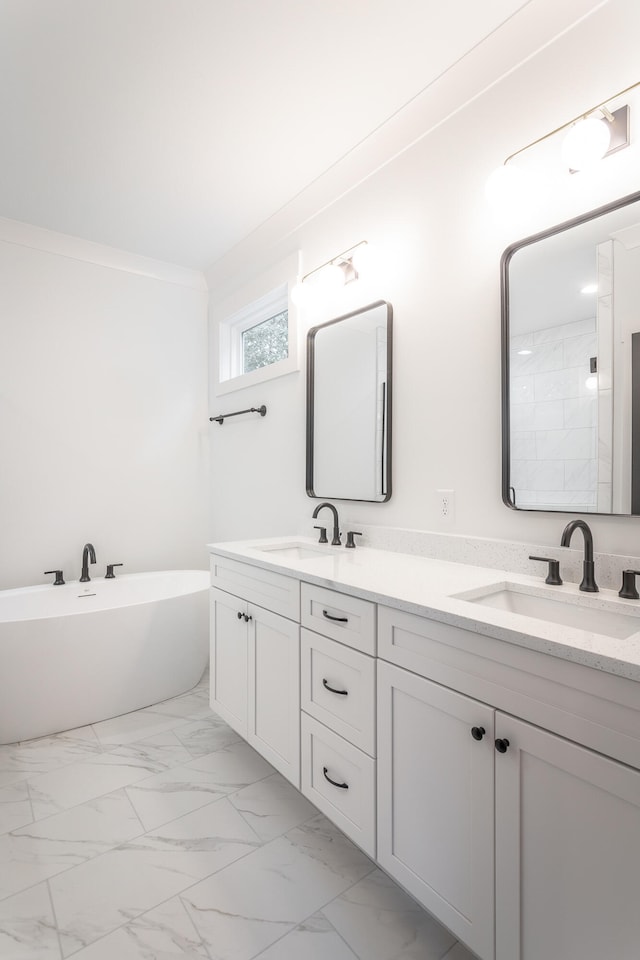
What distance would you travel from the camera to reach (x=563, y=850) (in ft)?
2.93

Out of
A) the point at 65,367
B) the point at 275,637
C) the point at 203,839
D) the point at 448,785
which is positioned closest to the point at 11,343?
the point at 65,367

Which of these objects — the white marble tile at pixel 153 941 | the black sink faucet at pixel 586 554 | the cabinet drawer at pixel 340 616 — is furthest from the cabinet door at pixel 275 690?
the black sink faucet at pixel 586 554

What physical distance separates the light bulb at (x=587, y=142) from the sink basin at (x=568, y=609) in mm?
1170

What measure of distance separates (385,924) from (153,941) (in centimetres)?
59

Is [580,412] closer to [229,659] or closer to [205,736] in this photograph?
[229,659]

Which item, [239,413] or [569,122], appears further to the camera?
[239,413]

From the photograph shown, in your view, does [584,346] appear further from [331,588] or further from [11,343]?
[11,343]

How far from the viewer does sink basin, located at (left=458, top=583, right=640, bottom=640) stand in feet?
3.83

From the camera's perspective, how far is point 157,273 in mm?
3236

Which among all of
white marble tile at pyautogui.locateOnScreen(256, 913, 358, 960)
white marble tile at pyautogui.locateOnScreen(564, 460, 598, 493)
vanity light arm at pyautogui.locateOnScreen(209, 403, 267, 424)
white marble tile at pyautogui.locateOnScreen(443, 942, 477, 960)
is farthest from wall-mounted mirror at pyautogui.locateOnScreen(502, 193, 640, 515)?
vanity light arm at pyautogui.locateOnScreen(209, 403, 267, 424)

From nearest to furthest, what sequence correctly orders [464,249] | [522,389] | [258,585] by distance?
[522,389]
[464,249]
[258,585]

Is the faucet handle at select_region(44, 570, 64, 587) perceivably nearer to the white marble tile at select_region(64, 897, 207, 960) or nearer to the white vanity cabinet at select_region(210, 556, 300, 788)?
the white vanity cabinet at select_region(210, 556, 300, 788)

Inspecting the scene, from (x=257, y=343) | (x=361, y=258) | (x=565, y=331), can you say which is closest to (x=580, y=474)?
(x=565, y=331)

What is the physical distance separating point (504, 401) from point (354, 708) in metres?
1.05
